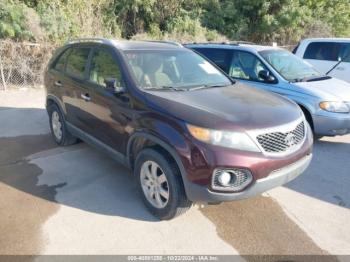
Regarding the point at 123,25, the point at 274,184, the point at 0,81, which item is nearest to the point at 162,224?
the point at 274,184

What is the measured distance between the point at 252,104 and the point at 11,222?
2.70 metres

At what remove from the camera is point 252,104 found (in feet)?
10.8

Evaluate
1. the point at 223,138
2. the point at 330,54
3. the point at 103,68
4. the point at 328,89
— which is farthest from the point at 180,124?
the point at 330,54

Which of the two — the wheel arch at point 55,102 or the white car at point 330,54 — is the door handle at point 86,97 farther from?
the white car at point 330,54

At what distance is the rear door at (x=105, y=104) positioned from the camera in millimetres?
3568

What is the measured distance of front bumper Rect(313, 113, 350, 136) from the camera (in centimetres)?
504

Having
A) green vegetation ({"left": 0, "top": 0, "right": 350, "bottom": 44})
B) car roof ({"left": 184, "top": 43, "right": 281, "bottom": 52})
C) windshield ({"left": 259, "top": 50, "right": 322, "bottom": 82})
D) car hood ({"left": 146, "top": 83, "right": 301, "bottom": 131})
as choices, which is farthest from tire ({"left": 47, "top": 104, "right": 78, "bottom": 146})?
green vegetation ({"left": 0, "top": 0, "right": 350, "bottom": 44})

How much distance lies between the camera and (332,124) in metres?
5.05

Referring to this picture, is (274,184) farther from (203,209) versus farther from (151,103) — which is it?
(151,103)

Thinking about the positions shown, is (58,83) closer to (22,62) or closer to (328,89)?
(328,89)

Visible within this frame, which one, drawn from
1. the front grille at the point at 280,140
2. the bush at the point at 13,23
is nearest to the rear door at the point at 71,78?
the front grille at the point at 280,140

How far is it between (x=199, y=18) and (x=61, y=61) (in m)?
13.2

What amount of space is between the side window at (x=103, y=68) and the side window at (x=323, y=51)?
6367 millimetres

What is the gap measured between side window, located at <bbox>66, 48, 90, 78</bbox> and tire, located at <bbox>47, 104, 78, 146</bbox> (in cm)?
75
